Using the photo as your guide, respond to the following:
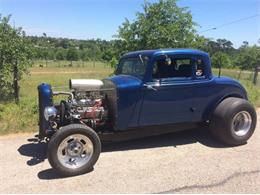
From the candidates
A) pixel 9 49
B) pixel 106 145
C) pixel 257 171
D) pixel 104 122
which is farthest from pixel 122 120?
pixel 9 49

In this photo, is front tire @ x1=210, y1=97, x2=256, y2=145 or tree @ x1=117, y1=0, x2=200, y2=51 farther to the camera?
tree @ x1=117, y1=0, x2=200, y2=51

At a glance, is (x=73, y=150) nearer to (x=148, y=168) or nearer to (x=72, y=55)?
(x=148, y=168)

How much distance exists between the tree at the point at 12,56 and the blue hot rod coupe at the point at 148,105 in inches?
334

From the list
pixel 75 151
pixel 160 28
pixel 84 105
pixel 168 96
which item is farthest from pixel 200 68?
pixel 160 28

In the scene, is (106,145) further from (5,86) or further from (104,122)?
(5,86)

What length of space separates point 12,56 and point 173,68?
946 cm

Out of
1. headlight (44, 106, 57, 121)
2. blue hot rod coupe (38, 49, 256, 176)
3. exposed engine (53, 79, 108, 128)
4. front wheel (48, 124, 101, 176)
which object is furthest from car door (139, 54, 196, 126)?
headlight (44, 106, 57, 121)

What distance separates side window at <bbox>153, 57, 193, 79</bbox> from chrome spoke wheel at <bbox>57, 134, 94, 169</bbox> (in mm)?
1741

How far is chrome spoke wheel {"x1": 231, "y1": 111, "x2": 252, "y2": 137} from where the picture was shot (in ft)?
22.7

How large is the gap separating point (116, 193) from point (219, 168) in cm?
176

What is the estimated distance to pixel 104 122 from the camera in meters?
6.33

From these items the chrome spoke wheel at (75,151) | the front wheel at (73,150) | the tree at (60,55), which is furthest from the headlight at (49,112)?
the tree at (60,55)

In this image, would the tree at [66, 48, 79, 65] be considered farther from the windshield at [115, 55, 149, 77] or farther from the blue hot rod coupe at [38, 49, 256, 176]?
the blue hot rod coupe at [38, 49, 256, 176]

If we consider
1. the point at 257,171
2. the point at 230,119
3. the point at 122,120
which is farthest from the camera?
the point at 230,119
